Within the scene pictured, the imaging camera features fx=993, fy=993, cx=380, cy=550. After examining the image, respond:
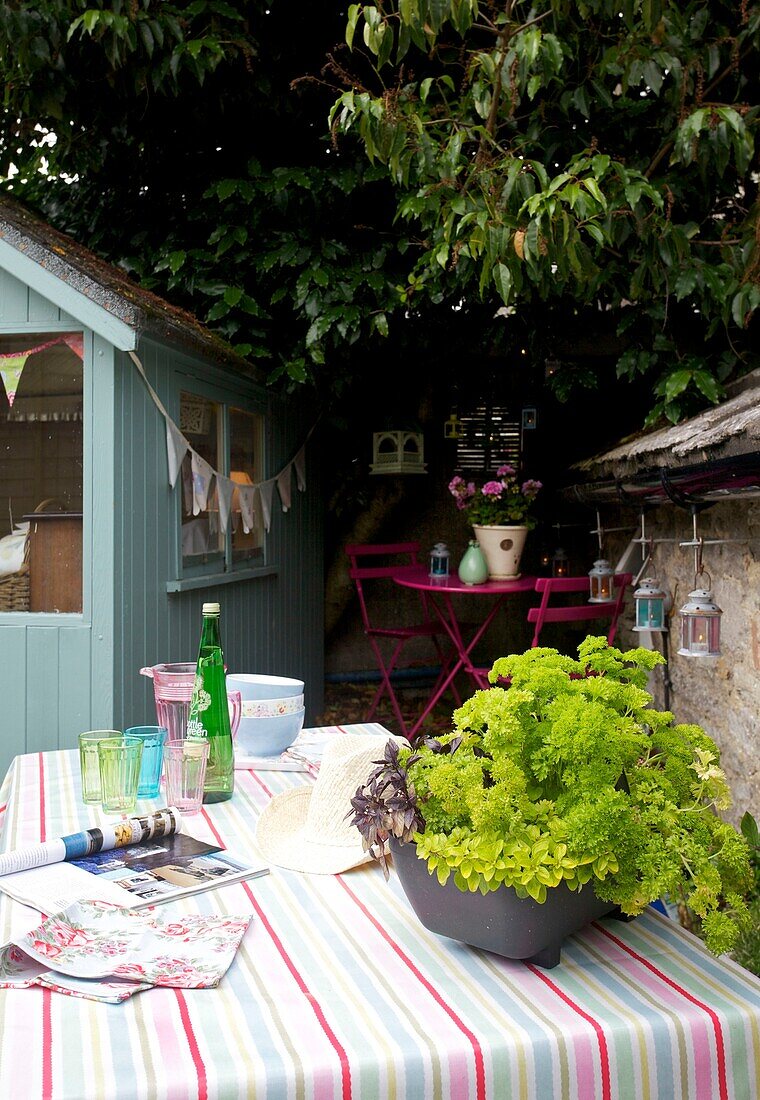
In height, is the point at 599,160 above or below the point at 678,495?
above

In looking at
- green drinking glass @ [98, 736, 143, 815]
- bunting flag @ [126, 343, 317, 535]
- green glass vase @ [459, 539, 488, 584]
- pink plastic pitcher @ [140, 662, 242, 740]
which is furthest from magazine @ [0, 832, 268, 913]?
green glass vase @ [459, 539, 488, 584]

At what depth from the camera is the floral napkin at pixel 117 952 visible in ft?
3.76

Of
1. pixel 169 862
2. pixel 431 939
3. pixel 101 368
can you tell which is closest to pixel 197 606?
pixel 101 368

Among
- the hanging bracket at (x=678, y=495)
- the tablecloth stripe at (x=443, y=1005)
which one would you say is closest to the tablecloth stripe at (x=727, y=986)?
the tablecloth stripe at (x=443, y=1005)

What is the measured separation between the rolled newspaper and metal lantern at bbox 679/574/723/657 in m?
2.49

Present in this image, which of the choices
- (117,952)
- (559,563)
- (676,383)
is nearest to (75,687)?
(117,952)

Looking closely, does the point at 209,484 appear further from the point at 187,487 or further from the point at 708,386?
the point at 708,386

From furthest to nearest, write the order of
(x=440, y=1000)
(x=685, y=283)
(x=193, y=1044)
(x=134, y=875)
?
(x=685, y=283)
(x=134, y=875)
(x=440, y=1000)
(x=193, y=1044)

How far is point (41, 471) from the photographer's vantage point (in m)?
4.08

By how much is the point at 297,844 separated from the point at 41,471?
2.85 metres

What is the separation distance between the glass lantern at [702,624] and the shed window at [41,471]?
2.41m

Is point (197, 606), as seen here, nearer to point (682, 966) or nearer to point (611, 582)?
point (611, 582)

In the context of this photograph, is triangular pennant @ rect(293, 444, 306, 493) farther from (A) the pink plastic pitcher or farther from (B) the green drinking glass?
(B) the green drinking glass

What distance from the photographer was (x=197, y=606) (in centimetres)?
475
